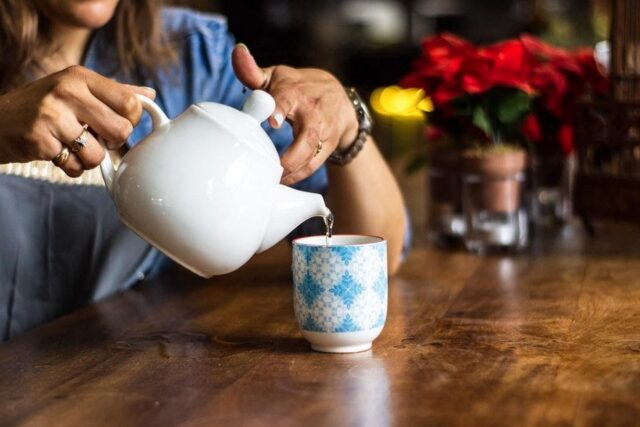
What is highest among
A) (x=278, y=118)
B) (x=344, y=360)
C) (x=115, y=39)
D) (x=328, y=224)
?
(x=115, y=39)

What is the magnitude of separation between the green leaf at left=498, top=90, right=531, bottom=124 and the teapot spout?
2.22 feet

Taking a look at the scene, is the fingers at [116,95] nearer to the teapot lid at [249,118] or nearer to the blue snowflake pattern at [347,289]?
the teapot lid at [249,118]

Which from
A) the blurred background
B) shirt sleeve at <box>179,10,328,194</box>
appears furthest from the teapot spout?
the blurred background

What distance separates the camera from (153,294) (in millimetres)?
1295

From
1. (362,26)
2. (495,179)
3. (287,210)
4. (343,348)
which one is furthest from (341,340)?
(362,26)

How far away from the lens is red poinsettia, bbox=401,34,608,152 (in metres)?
1.56

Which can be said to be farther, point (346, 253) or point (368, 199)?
point (368, 199)

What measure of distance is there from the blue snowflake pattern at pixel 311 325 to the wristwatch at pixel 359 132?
14.1 inches

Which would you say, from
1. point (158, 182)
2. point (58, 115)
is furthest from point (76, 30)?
point (158, 182)

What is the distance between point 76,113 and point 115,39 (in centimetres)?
61

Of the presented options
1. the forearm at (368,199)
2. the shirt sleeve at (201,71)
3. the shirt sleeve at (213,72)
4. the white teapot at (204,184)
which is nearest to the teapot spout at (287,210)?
the white teapot at (204,184)

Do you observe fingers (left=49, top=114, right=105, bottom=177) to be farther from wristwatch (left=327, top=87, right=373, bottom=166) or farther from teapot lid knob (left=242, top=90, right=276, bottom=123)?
wristwatch (left=327, top=87, right=373, bottom=166)

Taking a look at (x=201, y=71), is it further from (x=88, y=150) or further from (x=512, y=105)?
(x=88, y=150)

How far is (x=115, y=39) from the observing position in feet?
4.97
